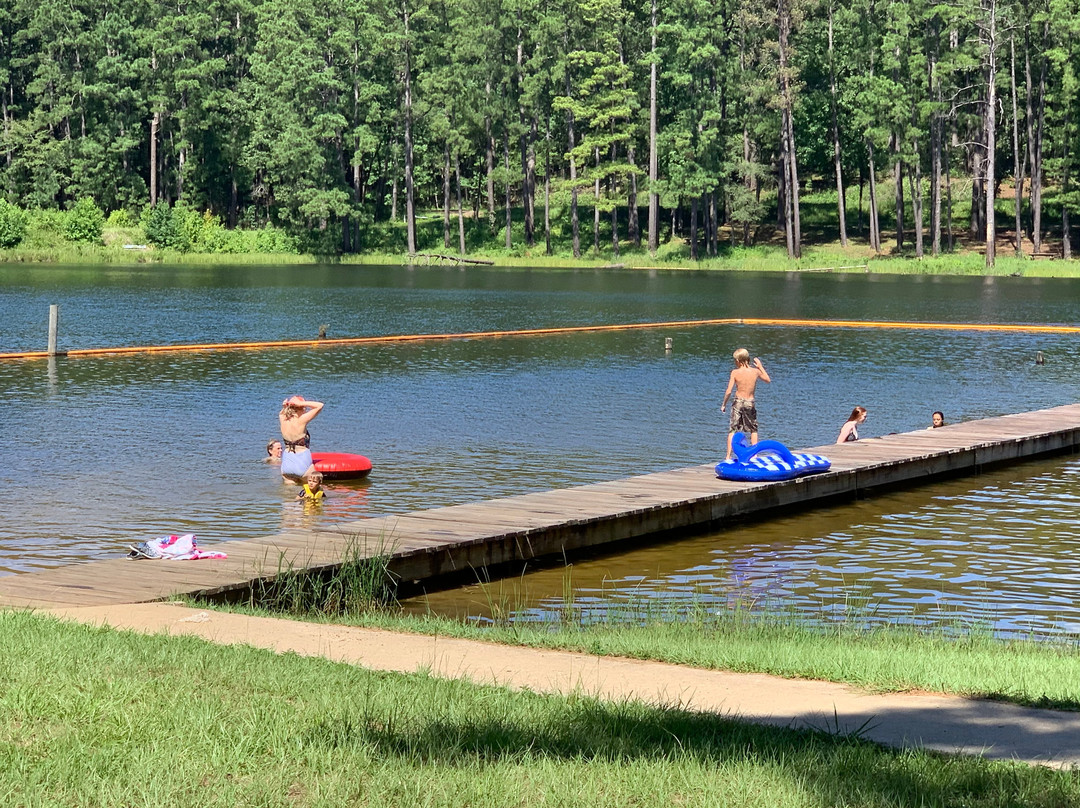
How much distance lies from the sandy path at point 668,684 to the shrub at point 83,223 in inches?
3522

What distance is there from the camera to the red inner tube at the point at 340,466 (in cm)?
1944

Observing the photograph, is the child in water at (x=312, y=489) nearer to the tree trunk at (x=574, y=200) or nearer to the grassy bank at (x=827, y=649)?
the grassy bank at (x=827, y=649)

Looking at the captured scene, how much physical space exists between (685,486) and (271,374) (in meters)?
17.9

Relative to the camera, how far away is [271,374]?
3322 centimetres

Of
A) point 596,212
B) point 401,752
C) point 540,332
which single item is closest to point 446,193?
point 596,212

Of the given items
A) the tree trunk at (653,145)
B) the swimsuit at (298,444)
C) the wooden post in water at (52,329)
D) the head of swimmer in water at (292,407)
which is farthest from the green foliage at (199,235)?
the swimsuit at (298,444)

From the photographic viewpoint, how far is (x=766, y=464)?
1783 centimetres

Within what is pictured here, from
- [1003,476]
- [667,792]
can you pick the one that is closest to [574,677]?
[667,792]

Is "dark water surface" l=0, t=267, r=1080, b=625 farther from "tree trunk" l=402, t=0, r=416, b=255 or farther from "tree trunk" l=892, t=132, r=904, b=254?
"tree trunk" l=402, t=0, r=416, b=255

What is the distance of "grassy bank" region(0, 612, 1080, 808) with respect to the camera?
587 cm

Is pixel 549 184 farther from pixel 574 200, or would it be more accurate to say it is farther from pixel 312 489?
pixel 312 489

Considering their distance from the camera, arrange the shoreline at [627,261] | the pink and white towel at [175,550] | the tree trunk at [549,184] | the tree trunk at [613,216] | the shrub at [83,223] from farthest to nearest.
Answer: the shrub at [83,223] < the tree trunk at [549,184] < the tree trunk at [613,216] < the shoreline at [627,261] < the pink and white towel at [175,550]

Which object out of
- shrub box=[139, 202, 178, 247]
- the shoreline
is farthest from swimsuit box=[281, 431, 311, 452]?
shrub box=[139, 202, 178, 247]

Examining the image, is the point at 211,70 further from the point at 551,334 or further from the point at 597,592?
the point at 597,592
